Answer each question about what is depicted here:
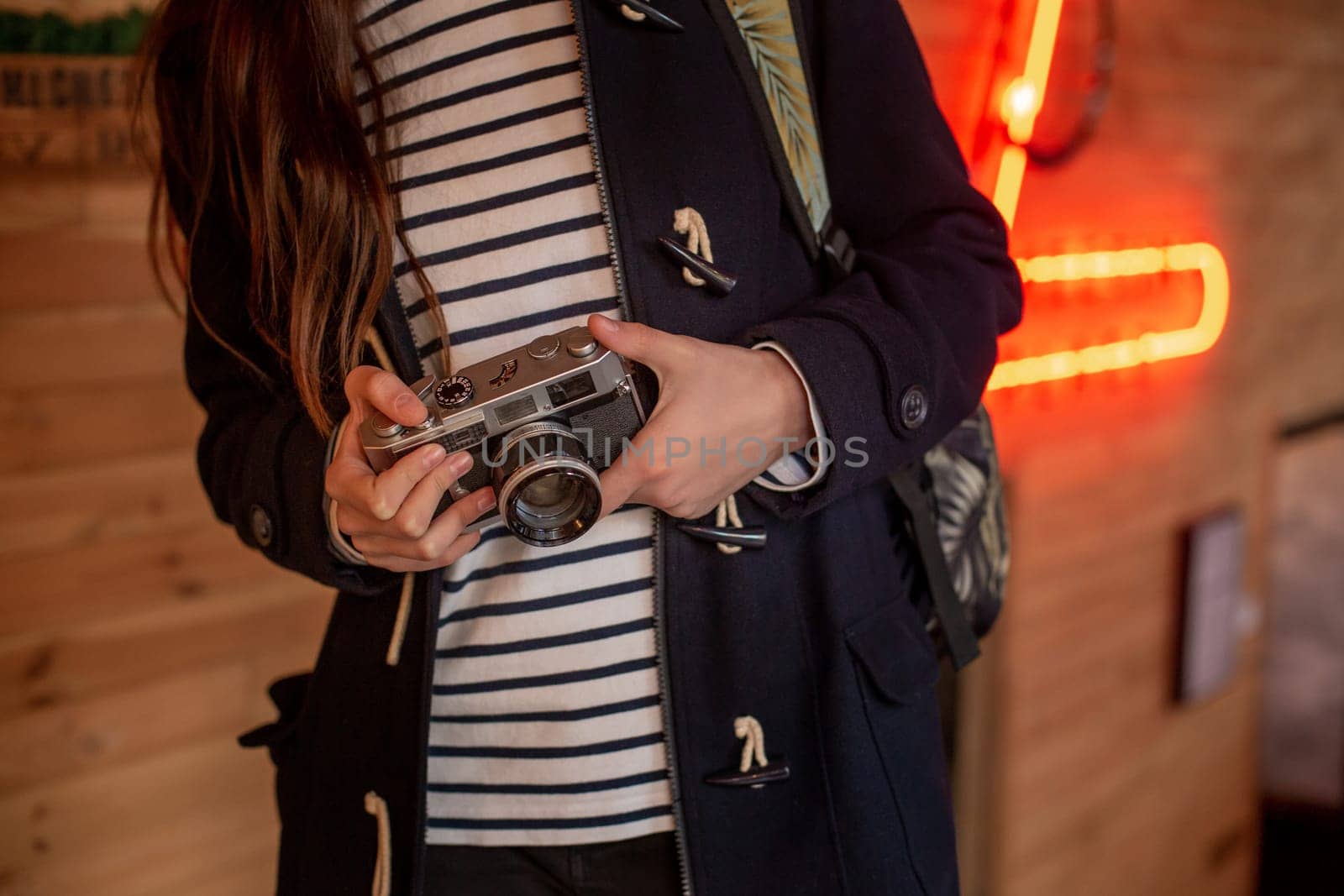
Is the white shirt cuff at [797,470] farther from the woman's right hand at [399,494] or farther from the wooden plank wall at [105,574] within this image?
the wooden plank wall at [105,574]

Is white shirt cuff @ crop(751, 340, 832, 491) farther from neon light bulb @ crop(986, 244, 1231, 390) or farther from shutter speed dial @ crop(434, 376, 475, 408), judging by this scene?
neon light bulb @ crop(986, 244, 1231, 390)

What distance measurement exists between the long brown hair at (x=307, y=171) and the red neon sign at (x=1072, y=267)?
1.14 metres

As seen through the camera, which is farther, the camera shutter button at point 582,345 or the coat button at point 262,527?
the coat button at point 262,527

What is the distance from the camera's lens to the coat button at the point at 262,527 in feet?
2.46

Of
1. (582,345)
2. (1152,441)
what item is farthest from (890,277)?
(1152,441)

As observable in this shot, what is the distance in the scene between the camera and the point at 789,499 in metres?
0.69

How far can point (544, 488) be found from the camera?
0.62 metres

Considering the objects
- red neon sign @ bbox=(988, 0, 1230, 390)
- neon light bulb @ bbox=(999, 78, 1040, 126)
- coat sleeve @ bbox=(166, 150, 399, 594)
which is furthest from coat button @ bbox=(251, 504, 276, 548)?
neon light bulb @ bbox=(999, 78, 1040, 126)

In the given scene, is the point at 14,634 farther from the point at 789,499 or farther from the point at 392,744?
the point at 789,499

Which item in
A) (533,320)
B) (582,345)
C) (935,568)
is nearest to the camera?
(582,345)

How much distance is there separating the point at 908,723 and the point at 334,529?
40cm

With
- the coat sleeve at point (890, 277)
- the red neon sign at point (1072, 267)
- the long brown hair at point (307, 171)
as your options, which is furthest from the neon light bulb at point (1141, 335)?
the long brown hair at point (307, 171)

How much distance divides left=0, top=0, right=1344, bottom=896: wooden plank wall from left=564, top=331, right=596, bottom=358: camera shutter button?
0.84m

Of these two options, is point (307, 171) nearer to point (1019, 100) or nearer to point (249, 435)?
point (249, 435)
